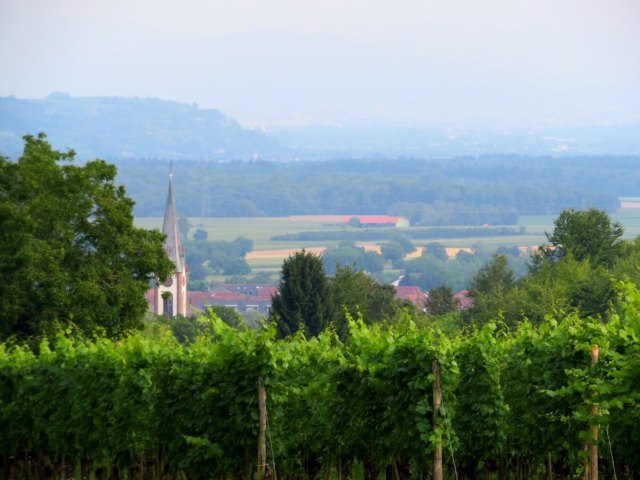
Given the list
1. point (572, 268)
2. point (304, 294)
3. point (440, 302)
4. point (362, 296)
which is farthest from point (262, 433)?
point (440, 302)

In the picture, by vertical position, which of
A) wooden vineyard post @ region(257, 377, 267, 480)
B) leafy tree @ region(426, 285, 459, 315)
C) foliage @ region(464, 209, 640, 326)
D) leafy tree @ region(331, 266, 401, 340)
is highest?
wooden vineyard post @ region(257, 377, 267, 480)

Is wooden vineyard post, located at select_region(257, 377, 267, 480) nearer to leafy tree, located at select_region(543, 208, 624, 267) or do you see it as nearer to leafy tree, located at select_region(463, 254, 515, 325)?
leafy tree, located at select_region(463, 254, 515, 325)

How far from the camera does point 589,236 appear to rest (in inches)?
4001

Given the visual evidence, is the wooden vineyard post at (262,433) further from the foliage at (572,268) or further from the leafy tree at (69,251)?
the foliage at (572,268)

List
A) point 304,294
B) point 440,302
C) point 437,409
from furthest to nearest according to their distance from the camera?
point 440,302
point 304,294
point 437,409

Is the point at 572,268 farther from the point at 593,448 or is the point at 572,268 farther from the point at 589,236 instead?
the point at 593,448

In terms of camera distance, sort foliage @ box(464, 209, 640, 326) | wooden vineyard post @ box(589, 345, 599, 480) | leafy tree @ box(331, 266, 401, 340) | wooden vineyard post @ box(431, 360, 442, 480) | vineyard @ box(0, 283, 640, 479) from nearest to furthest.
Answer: wooden vineyard post @ box(589, 345, 599, 480), wooden vineyard post @ box(431, 360, 442, 480), vineyard @ box(0, 283, 640, 479), foliage @ box(464, 209, 640, 326), leafy tree @ box(331, 266, 401, 340)

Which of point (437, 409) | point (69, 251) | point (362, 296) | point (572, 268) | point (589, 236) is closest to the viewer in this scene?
point (437, 409)

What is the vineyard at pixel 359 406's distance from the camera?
16.6 metres

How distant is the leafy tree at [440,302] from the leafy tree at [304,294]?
3130cm

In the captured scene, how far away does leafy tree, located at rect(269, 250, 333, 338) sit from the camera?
100375 millimetres

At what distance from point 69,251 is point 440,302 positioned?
3433 inches

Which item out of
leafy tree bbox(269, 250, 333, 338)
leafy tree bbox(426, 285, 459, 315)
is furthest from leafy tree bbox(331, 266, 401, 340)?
leafy tree bbox(426, 285, 459, 315)

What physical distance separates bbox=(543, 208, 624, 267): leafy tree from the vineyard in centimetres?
8153
